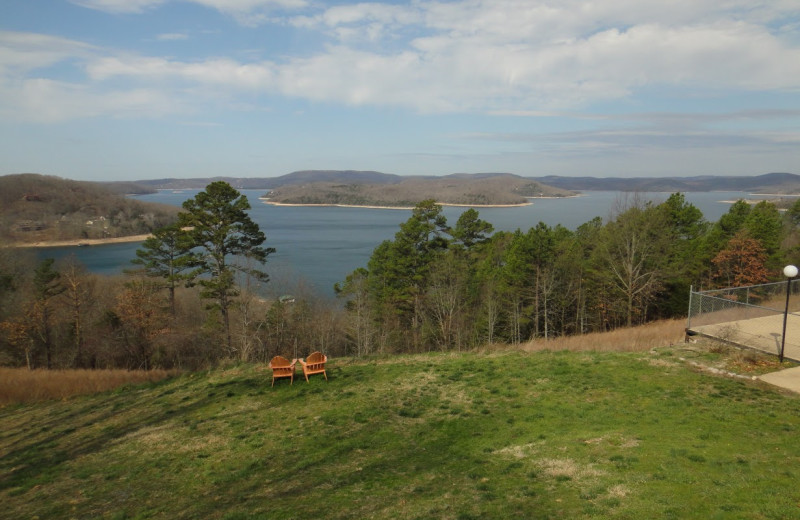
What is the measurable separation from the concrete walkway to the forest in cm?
1476

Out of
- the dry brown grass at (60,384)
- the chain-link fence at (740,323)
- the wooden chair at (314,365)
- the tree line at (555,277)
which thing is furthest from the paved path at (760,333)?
the dry brown grass at (60,384)

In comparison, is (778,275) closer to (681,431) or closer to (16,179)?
(681,431)

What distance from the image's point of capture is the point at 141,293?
88.2 ft

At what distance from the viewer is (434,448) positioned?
7.42 meters

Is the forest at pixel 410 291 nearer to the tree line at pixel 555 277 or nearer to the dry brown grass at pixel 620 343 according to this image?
the tree line at pixel 555 277

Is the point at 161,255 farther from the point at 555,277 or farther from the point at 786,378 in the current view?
the point at 786,378

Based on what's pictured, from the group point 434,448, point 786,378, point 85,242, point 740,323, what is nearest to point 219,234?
point 434,448

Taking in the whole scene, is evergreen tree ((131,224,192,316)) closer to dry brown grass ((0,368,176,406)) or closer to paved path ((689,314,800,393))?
dry brown grass ((0,368,176,406))

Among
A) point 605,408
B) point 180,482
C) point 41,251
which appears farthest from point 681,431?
point 41,251

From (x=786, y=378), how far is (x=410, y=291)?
22.1 metres

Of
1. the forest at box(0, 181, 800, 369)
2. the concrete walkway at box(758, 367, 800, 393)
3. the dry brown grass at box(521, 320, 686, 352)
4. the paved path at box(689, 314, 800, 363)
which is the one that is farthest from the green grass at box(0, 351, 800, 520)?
the forest at box(0, 181, 800, 369)

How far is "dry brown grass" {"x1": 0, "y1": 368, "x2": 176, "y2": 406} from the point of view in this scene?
1387 cm

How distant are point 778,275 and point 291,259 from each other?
2146 inches

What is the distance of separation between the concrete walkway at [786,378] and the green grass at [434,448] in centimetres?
38
